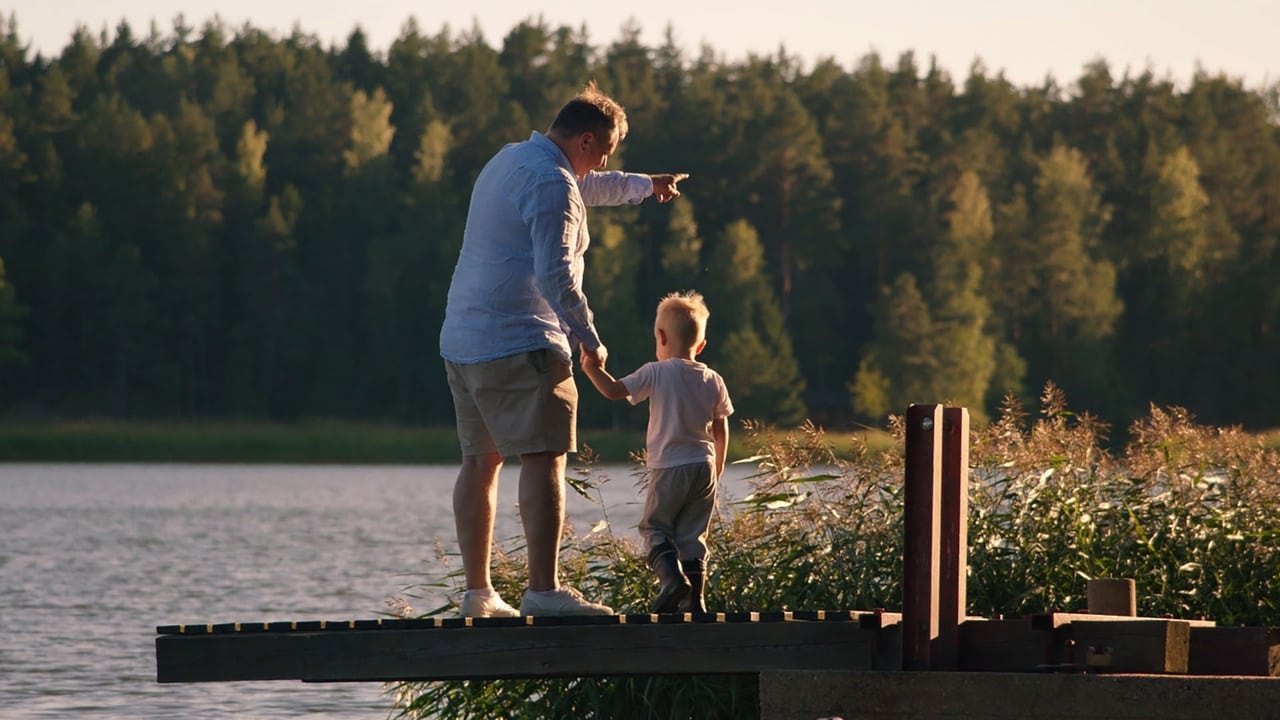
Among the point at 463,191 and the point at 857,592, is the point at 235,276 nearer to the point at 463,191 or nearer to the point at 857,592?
the point at 463,191

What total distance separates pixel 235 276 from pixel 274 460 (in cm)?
1884

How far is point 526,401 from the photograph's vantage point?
6.46 m

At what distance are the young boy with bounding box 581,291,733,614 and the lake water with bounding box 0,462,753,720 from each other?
908mm

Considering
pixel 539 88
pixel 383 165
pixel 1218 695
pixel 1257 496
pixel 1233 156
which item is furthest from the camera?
pixel 539 88

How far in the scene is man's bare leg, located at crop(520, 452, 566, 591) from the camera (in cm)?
654

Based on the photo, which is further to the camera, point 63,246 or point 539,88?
point 539,88

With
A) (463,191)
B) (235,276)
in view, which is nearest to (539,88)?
(463,191)

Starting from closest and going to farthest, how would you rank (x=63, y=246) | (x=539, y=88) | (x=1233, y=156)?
(x=63, y=246) < (x=1233, y=156) < (x=539, y=88)

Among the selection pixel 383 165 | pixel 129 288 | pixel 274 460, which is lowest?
pixel 274 460

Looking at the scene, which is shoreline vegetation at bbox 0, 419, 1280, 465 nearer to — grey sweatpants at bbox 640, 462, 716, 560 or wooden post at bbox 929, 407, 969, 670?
grey sweatpants at bbox 640, 462, 716, 560

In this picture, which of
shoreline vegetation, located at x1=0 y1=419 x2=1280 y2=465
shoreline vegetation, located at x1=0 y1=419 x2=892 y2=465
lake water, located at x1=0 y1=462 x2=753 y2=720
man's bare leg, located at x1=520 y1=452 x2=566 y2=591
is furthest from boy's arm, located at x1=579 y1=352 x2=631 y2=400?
shoreline vegetation, located at x1=0 y1=419 x2=892 y2=465

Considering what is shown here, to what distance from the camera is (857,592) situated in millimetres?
8328

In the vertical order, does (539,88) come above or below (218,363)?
Result: above

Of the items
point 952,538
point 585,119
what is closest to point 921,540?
point 952,538
